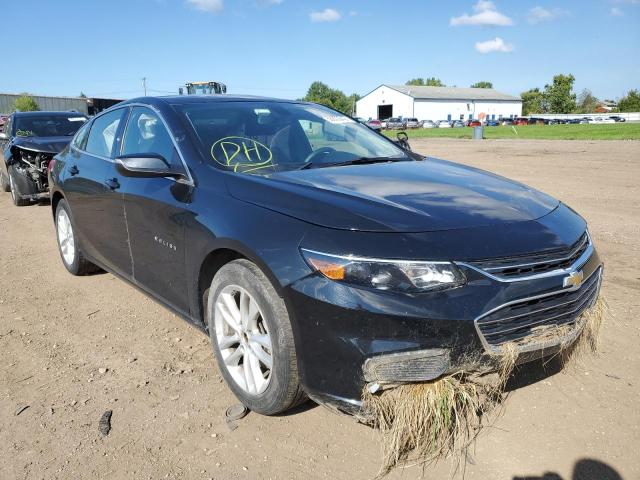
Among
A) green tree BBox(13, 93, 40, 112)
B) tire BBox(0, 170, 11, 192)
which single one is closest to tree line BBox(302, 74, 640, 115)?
green tree BBox(13, 93, 40, 112)

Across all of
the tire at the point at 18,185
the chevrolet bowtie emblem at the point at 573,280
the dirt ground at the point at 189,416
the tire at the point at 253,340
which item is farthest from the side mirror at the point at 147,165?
the tire at the point at 18,185

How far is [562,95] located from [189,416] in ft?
383

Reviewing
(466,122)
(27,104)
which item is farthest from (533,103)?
(27,104)

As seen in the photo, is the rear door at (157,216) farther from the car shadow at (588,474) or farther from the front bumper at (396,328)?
the car shadow at (588,474)

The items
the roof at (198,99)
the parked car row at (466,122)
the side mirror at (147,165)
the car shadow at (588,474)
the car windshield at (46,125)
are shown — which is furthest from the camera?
the parked car row at (466,122)

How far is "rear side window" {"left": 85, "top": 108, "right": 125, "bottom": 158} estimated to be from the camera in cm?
430

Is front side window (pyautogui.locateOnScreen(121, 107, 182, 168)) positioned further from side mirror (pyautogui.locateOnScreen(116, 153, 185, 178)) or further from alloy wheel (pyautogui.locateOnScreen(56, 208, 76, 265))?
alloy wheel (pyautogui.locateOnScreen(56, 208, 76, 265))

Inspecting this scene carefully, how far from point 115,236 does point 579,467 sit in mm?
3323

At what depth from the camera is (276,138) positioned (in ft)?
12.1

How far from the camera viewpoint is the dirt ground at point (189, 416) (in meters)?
2.48

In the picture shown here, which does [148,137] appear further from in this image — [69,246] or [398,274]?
[398,274]

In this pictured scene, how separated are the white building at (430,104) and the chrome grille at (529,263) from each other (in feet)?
302

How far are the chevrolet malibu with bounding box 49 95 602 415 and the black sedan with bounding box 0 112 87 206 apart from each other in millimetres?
6152

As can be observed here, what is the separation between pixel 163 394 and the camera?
3127 mm
